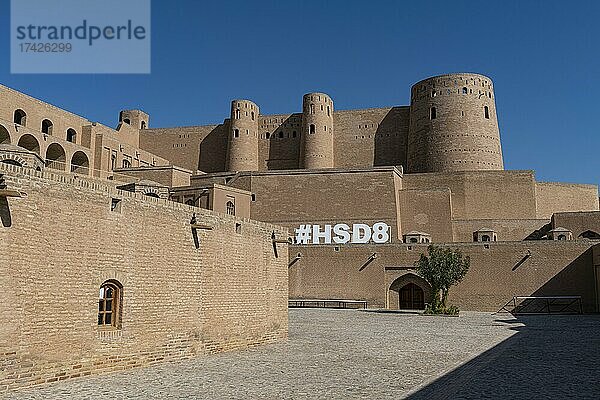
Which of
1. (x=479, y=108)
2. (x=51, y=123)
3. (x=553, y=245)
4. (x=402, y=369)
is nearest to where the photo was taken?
(x=402, y=369)

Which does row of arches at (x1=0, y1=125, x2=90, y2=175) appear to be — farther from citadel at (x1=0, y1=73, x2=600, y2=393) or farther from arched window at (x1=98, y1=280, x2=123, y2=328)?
arched window at (x1=98, y1=280, x2=123, y2=328)

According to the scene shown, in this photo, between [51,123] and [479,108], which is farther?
[479,108]

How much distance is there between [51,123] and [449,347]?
1172 inches

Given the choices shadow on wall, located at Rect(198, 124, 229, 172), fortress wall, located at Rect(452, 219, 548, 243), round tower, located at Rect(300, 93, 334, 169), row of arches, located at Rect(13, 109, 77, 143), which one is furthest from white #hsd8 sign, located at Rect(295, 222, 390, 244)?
row of arches, located at Rect(13, 109, 77, 143)

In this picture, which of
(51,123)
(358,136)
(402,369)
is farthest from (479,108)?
(402,369)

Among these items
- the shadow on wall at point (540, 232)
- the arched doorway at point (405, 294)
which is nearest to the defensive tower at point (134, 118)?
the arched doorway at point (405, 294)

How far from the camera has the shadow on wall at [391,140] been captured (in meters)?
42.2

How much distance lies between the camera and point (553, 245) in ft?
84.8

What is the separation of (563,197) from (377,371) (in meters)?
30.2

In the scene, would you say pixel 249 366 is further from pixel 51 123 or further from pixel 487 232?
pixel 51 123

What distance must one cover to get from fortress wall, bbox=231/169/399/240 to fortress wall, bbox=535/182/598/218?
9437 mm

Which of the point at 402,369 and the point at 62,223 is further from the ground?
the point at 62,223

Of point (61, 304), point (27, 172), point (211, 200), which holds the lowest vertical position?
point (61, 304)

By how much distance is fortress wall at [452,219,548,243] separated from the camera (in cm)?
3284
